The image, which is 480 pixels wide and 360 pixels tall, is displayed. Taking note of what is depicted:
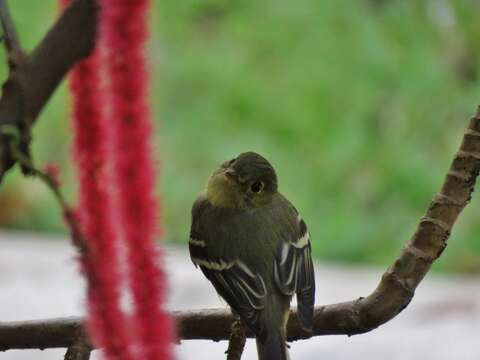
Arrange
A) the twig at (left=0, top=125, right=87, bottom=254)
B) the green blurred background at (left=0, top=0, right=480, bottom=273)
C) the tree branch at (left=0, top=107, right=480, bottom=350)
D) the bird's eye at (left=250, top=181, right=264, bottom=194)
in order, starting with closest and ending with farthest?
the twig at (left=0, top=125, right=87, bottom=254) < the tree branch at (left=0, top=107, right=480, bottom=350) < the bird's eye at (left=250, top=181, right=264, bottom=194) < the green blurred background at (left=0, top=0, right=480, bottom=273)

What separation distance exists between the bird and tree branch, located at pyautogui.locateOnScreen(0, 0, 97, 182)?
53 centimetres

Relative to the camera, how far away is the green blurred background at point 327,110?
2969 mm

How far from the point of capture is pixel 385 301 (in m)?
0.65

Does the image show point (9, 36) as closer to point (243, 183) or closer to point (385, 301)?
point (385, 301)

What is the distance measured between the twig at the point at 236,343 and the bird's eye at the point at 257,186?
0.32 m

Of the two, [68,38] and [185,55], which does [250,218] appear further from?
[185,55]

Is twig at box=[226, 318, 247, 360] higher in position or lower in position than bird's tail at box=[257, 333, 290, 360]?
lower

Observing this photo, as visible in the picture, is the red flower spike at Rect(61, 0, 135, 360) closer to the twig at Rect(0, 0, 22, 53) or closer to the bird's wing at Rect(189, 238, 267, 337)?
the twig at Rect(0, 0, 22, 53)

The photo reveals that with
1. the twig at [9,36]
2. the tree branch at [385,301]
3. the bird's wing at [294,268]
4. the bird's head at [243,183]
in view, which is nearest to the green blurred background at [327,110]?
the bird's head at [243,183]

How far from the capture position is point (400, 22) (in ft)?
10.7

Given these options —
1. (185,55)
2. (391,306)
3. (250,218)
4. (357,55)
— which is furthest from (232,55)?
(391,306)

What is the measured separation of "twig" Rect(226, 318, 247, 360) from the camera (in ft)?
2.16

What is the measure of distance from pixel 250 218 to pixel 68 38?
2.28 ft

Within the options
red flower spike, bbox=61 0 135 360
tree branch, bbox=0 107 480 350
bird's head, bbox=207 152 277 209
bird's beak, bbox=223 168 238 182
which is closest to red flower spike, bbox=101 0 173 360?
red flower spike, bbox=61 0 135 360
